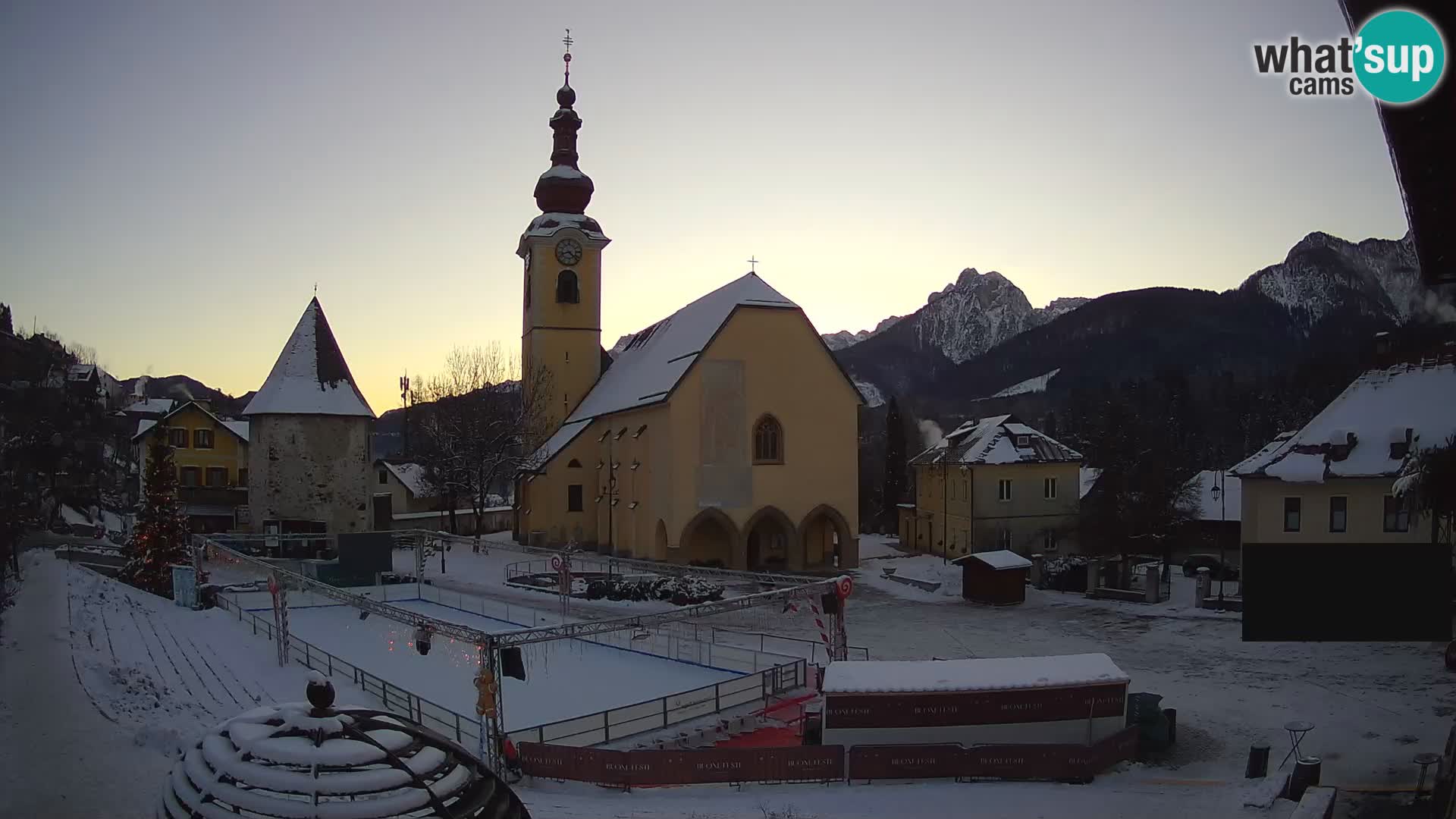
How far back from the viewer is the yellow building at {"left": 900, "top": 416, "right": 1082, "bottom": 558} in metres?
40.7

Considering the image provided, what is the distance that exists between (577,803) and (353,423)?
32010mm

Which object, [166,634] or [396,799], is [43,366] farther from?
[396,799]

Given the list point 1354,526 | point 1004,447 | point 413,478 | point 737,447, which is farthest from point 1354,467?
point 413,478

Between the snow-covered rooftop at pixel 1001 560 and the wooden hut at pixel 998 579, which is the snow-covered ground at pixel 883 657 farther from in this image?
the snow-covered rooftop at pixel 1001 560

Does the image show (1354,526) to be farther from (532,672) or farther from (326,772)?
(326,772)

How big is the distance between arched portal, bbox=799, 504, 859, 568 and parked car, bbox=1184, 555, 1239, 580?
12867 millimetres

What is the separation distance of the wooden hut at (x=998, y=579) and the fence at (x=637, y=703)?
36.0 feet

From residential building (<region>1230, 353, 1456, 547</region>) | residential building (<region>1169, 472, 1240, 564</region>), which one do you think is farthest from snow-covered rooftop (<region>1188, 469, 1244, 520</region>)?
residential building (<region>1230, 353, 1456, 547</region>)

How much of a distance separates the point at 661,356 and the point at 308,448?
15.2m

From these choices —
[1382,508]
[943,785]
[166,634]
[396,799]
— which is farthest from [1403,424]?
[166,634]

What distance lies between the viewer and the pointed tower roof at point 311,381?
1544 inches

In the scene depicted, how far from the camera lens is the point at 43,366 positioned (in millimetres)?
34188

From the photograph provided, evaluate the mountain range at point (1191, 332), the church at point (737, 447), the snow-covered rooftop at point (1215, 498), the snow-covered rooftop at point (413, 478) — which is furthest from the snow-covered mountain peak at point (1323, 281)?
the snow-covered rooftop at point (413, 478)

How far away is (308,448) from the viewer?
129 ft
